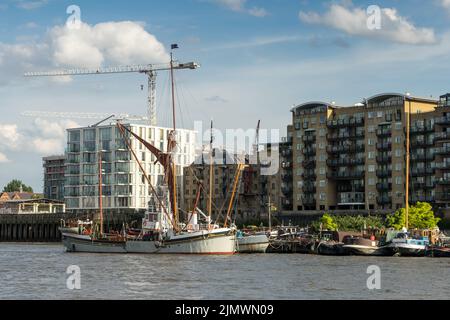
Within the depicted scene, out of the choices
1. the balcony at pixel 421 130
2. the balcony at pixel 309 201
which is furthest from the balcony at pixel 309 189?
the balcony at pixel 421 130

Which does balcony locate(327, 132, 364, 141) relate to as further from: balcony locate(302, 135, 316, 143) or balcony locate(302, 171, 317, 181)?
balcony locate(302, 171, 317, 181)

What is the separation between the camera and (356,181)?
19025 cm

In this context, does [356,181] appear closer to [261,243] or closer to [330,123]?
[330,123]

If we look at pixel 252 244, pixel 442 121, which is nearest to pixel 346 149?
pixel 442 121

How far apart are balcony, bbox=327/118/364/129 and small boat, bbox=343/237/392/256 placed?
219ft

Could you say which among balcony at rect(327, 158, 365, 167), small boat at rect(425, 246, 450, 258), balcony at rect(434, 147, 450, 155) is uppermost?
balcony at rect(434, 147, 450, 155)

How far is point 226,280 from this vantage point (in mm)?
73125

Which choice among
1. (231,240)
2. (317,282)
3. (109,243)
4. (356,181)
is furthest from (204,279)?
(356,181)

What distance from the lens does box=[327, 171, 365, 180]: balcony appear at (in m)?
188

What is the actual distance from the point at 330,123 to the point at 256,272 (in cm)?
11119

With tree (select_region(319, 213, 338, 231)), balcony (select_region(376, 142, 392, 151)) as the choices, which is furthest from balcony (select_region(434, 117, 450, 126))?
tree (select_region(319, 213, 338, 231))

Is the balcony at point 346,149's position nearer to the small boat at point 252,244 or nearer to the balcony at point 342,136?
the balcony at point 342,136

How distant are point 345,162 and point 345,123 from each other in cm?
830

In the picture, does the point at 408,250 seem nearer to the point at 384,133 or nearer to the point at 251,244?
the point at 251,244
